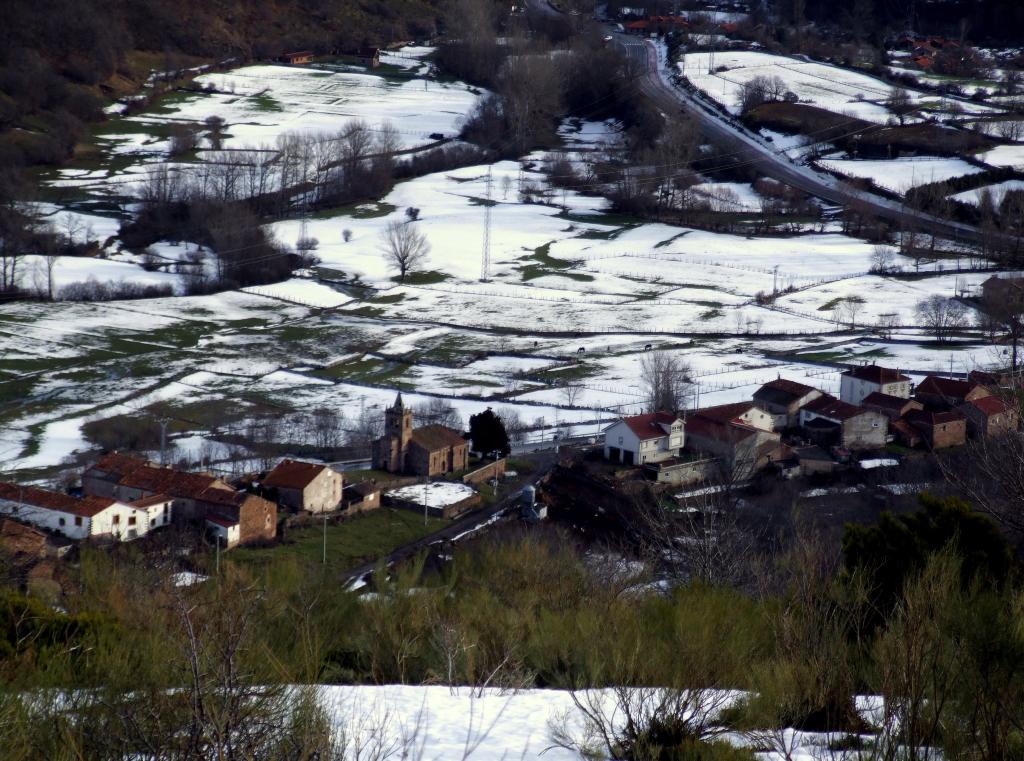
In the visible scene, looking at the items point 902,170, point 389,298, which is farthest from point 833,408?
point 902,170

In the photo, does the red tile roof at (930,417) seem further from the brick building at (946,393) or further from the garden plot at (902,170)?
the garden plot at (902,170)

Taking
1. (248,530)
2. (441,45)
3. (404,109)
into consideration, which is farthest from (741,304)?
(441,45)

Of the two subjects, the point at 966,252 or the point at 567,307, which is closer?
the point at 567,307

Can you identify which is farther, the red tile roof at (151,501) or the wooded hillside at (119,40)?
the wooded hillside at (119,40)

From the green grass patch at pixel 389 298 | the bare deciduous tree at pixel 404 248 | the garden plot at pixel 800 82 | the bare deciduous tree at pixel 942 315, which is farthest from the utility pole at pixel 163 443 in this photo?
the garden plot at pixel 800 82

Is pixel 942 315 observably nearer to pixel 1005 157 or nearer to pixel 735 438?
pixel 735 438

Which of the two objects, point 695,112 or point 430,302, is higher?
point 695,112

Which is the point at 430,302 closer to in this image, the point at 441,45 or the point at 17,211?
the point at 17,211
